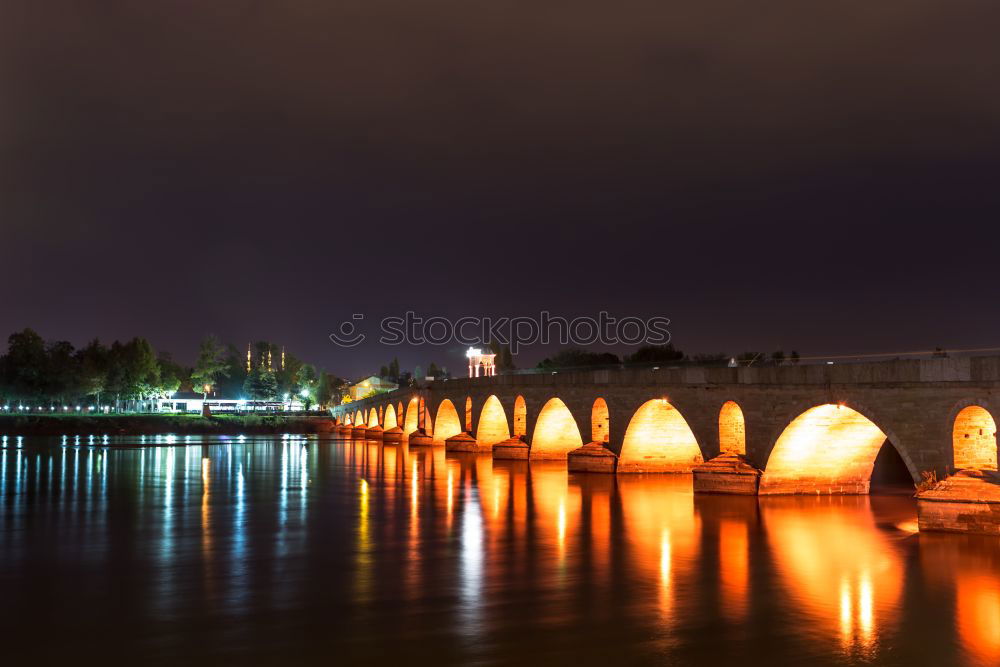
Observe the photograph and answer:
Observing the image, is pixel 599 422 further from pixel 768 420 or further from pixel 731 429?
pixel 768 420

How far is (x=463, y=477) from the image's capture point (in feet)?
129

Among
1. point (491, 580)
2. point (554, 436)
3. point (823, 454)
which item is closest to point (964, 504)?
point (823, 454)

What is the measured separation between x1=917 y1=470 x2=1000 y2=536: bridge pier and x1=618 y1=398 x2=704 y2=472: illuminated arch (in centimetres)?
1646

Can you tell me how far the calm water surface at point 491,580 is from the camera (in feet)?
38.7

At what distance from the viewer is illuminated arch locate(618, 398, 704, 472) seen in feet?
121

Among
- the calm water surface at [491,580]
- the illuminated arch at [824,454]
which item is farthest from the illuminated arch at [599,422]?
the illuminated arch at [824,454]

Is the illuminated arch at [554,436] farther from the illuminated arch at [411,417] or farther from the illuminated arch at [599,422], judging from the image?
the illuminated arch at [411,417]

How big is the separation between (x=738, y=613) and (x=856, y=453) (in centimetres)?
1657

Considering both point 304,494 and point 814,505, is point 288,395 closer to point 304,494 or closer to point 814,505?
point 304,494

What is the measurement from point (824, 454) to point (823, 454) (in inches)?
1.6

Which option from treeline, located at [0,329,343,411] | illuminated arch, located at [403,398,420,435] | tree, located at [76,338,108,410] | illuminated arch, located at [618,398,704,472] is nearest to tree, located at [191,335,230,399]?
treeline, located at [0,329,343,411]

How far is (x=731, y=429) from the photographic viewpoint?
96.9 feet

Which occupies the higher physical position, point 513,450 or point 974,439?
point 974,439

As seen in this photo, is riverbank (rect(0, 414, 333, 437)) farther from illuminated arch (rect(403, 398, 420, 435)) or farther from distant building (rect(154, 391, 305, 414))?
distant building (rect(154, 391, 305, 414))
